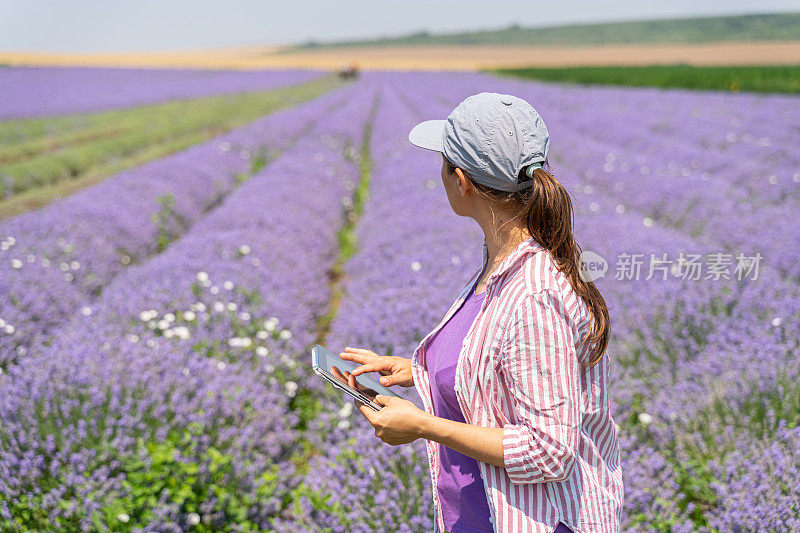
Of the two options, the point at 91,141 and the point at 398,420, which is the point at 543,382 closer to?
the point at 398,420

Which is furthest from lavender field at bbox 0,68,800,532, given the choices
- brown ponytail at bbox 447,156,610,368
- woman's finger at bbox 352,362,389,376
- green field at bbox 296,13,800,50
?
green field at bbox 296,13,800,50

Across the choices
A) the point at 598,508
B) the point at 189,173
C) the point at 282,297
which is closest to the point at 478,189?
the point at 598,508

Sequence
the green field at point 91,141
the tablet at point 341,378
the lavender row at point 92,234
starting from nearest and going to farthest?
the tablet at point 341,378 → the lavender row at point 92,234 → the green field at point 91,141

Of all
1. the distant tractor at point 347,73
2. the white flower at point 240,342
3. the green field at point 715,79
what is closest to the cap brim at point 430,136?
the white flower at point 240,342

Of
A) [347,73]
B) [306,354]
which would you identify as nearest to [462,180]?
[306,354]

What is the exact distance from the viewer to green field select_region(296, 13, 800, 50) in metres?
65.2

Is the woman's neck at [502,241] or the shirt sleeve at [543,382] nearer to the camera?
the shirt sleeve at [543,382]

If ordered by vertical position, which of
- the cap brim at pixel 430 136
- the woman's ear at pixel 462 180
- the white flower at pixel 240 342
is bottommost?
the white flower at pixel 240 342

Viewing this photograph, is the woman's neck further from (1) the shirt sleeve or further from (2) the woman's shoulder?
(1) the shirt sleeve

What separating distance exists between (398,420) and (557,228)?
62cm

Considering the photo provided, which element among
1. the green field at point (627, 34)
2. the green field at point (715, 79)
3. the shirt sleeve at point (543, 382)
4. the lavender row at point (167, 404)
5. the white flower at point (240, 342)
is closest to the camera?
the shirt sleeve at point (543, 382)

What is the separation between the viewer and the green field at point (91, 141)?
1000cm

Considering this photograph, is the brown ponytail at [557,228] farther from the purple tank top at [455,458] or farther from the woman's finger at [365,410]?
the woman's finger at [365,410]

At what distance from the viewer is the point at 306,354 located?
13.0 feet
